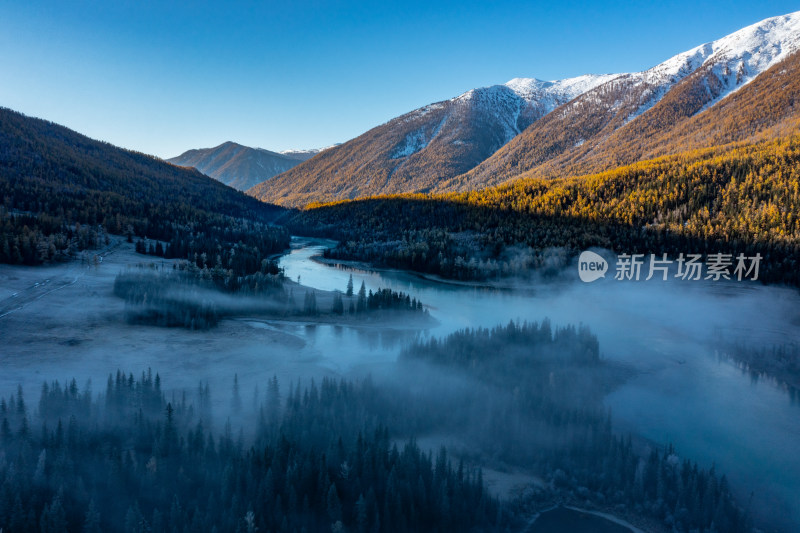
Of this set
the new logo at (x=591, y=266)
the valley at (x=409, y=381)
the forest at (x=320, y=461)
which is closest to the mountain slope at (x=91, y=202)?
the valley at (x=409, y=381)

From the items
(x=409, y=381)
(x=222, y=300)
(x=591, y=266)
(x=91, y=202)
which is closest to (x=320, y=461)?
(x=409, y=381)

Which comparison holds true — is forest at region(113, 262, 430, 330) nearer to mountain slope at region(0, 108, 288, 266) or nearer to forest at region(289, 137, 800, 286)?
mountain slope at region(0, 108, 288, 266)

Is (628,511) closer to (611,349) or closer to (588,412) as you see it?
(588,412)

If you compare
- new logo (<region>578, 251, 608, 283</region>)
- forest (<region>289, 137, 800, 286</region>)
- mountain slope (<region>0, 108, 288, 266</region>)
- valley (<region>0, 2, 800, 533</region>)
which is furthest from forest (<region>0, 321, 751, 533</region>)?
forest (<region>289, 137, 800, 286</region>)

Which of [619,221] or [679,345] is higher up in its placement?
[619,221]

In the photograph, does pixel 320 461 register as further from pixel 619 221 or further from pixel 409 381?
pixel 619 221
